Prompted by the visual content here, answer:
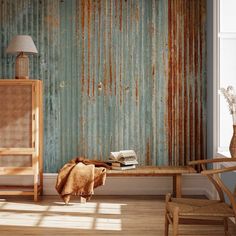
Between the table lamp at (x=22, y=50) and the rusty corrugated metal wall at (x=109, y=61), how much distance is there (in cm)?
34

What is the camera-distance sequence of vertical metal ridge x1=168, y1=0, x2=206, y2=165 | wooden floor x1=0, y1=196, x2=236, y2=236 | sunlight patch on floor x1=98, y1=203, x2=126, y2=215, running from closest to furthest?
1. wooden floor x1=0, y1=196, x2=236, y2=236
2. sunlight patch on floor x1=98, y1=203, x2=126, y2=215
3. vertical metal ridge x1=168, y1=0, x2=206, y2=165

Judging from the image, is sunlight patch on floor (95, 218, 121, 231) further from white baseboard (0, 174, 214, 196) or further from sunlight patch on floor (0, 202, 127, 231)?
white baseboard (0, 174, 214, 196)

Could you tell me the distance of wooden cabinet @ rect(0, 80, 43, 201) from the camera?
5.05 m

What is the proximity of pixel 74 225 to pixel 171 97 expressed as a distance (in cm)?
217

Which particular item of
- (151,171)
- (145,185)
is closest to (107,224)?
(151,171)

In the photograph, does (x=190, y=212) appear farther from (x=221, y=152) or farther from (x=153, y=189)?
(x=153, y=189)

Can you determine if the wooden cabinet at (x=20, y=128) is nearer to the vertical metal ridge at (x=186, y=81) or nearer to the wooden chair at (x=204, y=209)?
the vertical metal ridge at (x=186, y=81)

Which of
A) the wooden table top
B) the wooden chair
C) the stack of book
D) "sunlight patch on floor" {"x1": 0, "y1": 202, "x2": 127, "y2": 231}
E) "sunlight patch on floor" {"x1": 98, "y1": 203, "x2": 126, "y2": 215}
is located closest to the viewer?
the wooden chair

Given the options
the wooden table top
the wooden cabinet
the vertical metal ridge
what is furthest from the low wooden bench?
the wooden cabinet

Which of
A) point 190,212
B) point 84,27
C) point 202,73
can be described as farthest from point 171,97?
point 190,212

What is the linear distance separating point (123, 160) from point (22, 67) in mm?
1579

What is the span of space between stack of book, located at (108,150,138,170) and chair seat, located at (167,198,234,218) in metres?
1.75

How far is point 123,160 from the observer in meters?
5.14

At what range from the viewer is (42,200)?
16.9ft
